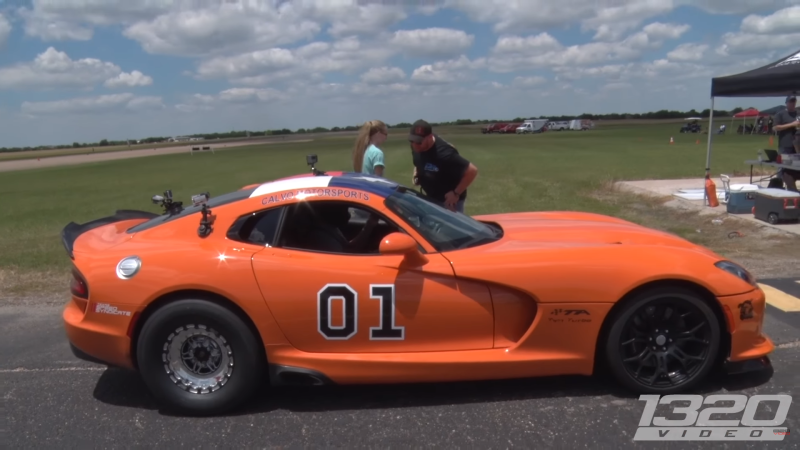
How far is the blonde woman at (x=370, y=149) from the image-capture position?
6395 mm

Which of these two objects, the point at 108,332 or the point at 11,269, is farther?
the point at 11,269

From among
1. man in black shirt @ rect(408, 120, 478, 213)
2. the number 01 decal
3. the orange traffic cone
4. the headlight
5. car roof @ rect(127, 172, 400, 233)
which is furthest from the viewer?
the orange traffic cone

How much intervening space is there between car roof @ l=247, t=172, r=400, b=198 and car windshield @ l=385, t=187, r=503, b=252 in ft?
0.29

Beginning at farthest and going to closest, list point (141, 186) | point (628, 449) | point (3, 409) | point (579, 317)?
point (141, 186) → point (3, 409) → point (579, 317) → point (628, 449)

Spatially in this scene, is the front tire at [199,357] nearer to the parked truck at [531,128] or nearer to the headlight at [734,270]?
the headlight at [734,270]

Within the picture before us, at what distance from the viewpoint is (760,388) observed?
3.63 meters

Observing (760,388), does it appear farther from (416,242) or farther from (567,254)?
(416,242)

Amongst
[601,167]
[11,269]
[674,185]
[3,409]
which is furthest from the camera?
[601,167]

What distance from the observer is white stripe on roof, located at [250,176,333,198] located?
3.86 m

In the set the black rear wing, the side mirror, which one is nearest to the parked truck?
the black rear wing

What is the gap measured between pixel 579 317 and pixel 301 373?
154cm

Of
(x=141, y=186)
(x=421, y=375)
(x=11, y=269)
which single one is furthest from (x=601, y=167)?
(x=421, y=375)

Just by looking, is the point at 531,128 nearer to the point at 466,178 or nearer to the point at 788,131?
the point at 788,131

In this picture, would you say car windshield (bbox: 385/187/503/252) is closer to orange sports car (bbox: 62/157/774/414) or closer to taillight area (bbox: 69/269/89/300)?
orange sports car (bbox: 62/157/774/414)
